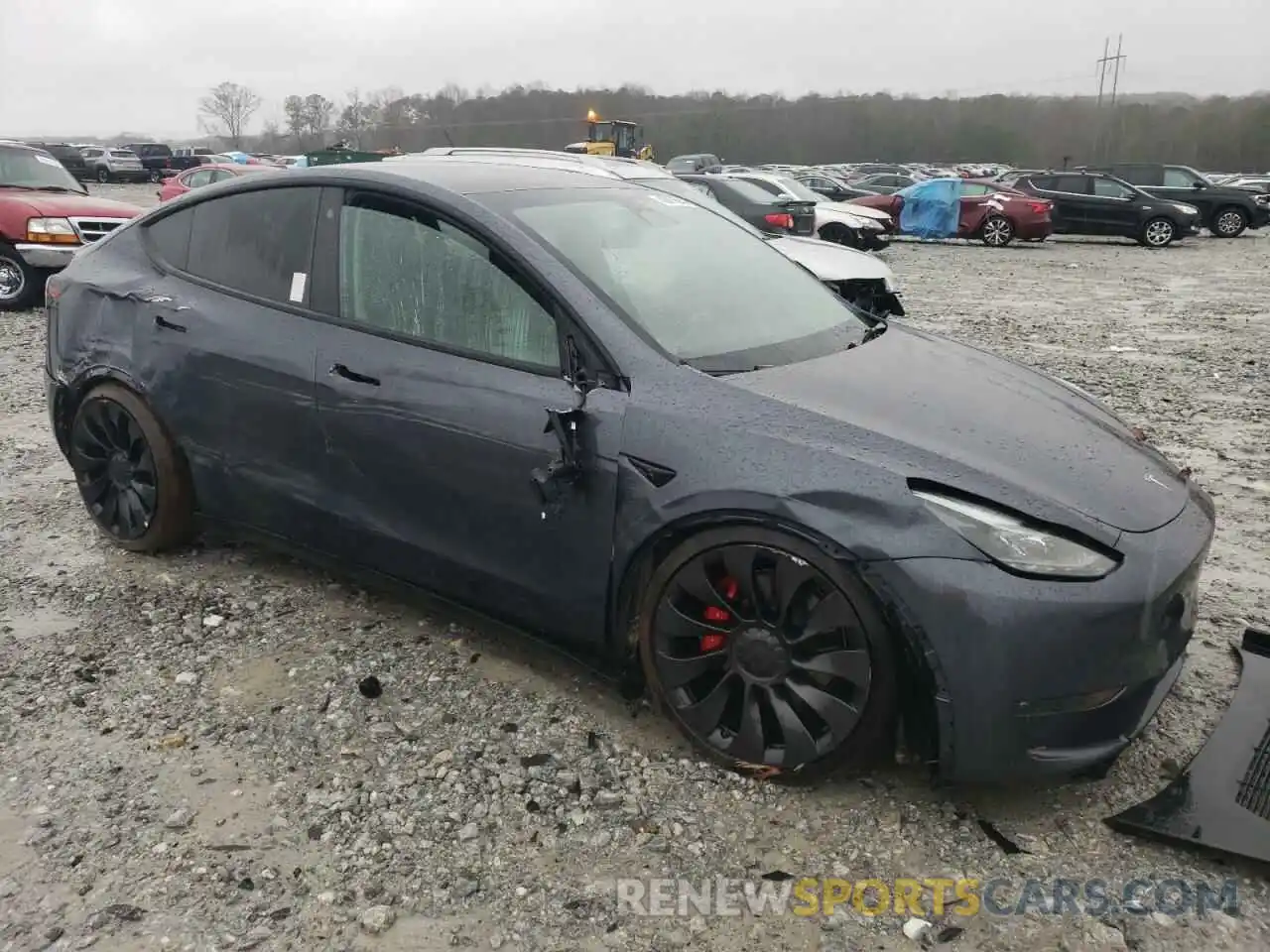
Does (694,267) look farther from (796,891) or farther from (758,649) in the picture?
(796,891)

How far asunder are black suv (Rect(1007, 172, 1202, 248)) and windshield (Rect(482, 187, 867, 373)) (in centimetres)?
2060

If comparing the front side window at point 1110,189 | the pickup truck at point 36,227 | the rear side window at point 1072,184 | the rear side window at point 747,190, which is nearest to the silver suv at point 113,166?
the rear side window at point 747,190

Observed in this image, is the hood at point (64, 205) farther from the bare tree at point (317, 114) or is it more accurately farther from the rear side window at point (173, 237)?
the bare tree at point (317, 114)

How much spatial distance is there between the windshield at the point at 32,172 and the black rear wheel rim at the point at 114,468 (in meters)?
8.02

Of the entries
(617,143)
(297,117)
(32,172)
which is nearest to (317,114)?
(297,117)

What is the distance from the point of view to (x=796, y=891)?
233 cm

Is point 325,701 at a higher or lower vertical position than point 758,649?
lower

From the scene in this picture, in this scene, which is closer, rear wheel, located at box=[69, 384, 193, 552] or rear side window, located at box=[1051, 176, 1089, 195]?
rear wheel, located at box=[69, 384, 193, 552]

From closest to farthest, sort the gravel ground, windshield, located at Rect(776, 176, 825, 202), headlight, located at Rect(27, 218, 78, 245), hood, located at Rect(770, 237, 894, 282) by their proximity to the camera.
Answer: the gravel ground < hood, located at Rect(770, 237, 894, 282) < headlight, located at Rect(27, 218, 78, 245) < windshield, located at Rect(776, 176, 825, 202)

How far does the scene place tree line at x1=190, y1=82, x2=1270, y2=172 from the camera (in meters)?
66.6

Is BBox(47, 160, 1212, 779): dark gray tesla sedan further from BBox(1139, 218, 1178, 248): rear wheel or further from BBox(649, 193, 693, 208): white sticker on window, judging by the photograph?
BBox(1139, 218, 1178, 248): rear wheel

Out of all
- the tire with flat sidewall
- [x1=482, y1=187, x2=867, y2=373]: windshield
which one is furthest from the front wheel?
the tire with flat sidewall

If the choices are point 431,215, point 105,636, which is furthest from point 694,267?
point 105,636

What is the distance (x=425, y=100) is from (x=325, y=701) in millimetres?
74206
